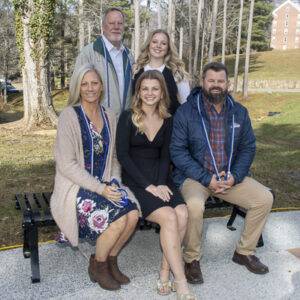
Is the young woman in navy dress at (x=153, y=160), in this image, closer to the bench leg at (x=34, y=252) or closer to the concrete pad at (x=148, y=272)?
the concrete pad at (x=148, y=272)

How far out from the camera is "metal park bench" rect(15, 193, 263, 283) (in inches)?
137

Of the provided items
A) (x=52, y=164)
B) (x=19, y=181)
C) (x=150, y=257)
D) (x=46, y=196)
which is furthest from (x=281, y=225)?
(x=52, y=164)

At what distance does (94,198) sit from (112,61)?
1533 mm

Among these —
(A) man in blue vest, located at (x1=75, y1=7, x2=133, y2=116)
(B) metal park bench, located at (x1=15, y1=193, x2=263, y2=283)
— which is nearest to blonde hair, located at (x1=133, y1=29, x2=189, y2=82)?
(A) man in blue vest, located at (x1=75, y1=7, x2=133, y2=116)

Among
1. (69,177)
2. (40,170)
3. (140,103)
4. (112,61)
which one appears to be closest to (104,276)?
(69,177)

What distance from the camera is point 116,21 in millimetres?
4258

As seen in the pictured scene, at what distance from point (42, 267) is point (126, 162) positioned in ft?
3.63

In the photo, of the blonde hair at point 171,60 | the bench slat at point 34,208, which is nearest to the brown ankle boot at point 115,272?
the bench slat at point 34,208

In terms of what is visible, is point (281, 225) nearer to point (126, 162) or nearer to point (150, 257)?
point (150, 257)

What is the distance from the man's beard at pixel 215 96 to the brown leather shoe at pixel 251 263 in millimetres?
1308

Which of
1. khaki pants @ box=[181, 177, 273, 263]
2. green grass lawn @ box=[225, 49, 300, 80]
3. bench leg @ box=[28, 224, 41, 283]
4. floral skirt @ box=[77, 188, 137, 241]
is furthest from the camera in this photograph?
green grass lawn @ box=[225, 49, 300, 80]

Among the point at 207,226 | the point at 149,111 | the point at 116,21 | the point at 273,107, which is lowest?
the point at 273,107

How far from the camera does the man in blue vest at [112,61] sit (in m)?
4.27

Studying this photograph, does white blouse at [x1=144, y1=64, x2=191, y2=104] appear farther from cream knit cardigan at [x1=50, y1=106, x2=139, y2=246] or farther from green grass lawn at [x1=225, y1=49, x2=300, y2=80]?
green grass lawn at [x1=225, y1=49, x2=300, y2=80]
